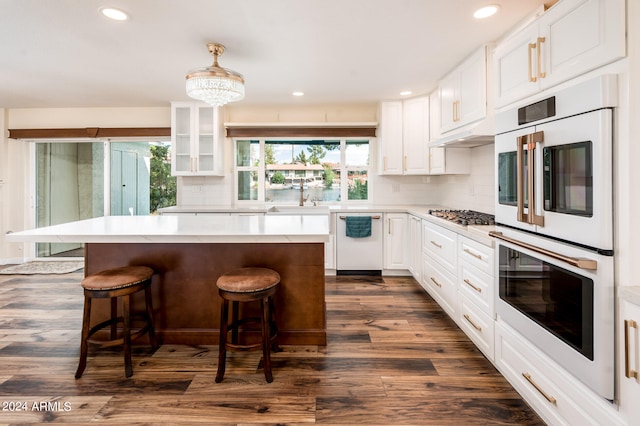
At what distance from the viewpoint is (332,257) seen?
445 centimetres

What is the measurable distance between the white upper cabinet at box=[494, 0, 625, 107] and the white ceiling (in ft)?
1.85

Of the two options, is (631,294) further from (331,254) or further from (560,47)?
(331,254)

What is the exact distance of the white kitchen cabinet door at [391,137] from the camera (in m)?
4.51

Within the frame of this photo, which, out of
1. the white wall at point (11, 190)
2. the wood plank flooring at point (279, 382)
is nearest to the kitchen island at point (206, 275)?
the wood plank flooring at point (279, 382)

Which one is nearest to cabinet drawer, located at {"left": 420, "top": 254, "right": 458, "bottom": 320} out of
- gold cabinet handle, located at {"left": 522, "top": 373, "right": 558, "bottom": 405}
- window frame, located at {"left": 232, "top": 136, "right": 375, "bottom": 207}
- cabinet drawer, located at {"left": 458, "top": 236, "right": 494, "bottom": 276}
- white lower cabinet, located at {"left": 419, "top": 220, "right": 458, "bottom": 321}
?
white lower cabinet, located at {"left": 419, "top": 220, "right": 458, "bottom": 321}

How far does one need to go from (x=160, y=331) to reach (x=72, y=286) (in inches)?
88.1

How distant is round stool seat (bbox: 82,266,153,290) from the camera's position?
6.72 feet

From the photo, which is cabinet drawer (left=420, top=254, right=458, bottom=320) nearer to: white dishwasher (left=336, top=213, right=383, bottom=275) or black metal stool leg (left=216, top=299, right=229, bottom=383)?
white dishwasher (left=336, top=213, right=383, bottom=275)

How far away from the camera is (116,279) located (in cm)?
209

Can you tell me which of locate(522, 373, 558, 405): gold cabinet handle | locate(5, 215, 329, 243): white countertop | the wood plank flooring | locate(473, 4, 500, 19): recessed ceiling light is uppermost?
locate(473, 4, 500, 19): recessed ceiling light

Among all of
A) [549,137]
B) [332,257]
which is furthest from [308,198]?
[549,137]

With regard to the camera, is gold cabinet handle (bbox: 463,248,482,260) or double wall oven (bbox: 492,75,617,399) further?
gold cabinet handle (bbox: 463,248,482,260)

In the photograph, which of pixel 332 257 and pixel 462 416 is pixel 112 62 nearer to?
pixel 332 257

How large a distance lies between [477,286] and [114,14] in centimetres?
315
